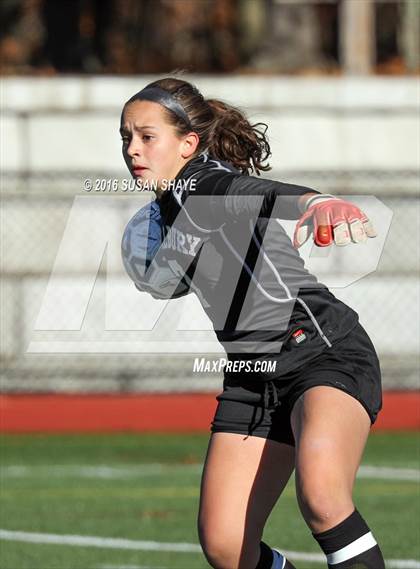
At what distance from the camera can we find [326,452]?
4.27m

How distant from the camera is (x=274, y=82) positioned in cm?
1366

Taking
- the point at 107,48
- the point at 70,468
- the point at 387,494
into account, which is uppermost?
the point at 387,494

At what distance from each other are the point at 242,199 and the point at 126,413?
785 cm

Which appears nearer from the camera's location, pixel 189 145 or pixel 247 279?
pixel 247 279

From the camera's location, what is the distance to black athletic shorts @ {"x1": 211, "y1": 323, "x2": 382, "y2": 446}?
4.54 m

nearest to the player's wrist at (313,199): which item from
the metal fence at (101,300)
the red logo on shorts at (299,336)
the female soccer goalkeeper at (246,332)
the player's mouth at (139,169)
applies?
the female soccer goalkeeper at (246,332)

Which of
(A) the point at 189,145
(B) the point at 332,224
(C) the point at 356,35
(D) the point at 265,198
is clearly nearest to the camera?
(B) the point at 332,224

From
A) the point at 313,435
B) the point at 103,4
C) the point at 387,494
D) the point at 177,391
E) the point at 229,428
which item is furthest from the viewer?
the point at 103,4

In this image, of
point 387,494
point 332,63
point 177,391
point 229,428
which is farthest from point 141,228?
point 332,63

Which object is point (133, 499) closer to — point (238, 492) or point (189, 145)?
point (238, 492)

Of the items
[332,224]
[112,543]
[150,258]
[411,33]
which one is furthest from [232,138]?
[411,33]

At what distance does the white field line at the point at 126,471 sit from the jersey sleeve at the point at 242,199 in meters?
5.09

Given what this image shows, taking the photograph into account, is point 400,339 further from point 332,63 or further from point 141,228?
point 141,228

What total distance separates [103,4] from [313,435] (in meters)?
19.5
